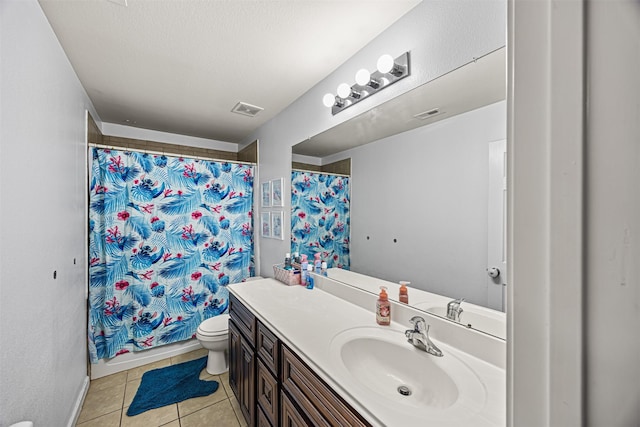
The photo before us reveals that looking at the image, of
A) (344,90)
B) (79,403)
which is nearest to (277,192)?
(344,90)

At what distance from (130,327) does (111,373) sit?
1.22ft

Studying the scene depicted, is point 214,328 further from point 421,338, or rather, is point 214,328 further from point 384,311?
point 421,338

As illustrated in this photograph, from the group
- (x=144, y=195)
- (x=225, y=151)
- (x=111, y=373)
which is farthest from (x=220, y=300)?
(x=225, y=151)

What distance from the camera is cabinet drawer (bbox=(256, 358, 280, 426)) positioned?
1.26 metres

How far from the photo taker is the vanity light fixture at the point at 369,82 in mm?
1306

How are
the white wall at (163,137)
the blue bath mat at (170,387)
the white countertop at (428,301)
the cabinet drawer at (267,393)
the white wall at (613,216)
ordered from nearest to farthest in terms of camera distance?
1. the white wall at (613,216)
2. the white countertop at (428,301)
3. the cabinet drawer at (267,393)
4. the blue bath mat at (170,387)
5. the white wall at (163,137)

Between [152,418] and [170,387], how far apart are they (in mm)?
314

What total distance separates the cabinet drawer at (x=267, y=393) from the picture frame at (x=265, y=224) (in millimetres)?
1359

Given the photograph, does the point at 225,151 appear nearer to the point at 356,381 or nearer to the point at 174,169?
the point at 174,169

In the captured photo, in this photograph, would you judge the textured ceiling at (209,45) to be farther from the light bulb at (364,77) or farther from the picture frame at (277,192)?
the picture frame at (277,192)

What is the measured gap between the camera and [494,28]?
0.98 metres

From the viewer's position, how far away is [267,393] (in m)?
1.35

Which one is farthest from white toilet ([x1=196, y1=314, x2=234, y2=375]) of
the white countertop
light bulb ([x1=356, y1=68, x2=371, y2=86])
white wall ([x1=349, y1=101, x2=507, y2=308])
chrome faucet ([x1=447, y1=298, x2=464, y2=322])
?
light bulb ([x1=356, y1=68, x2=371, y2=86])

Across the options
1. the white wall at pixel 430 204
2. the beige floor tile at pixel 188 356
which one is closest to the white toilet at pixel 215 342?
the beige floor tile at pixel 188 356
